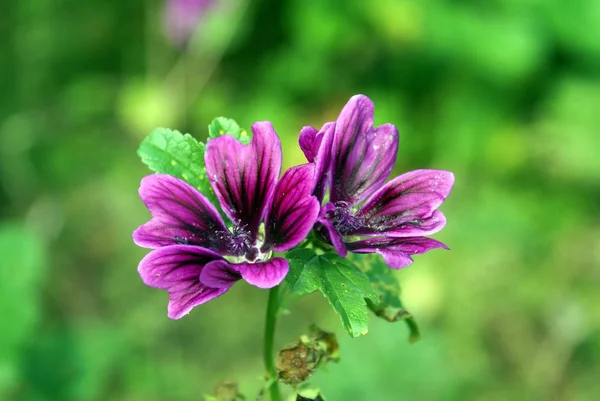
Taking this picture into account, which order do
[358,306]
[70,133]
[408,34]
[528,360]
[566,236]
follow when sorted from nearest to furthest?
1. [358,306]
2. [528,360]
3. [566,236]
4. [408,34]
5. [70,133]

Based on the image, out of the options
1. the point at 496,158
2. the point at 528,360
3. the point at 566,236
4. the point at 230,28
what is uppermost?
the point at 230,28

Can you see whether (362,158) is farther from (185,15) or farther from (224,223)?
(185,15)

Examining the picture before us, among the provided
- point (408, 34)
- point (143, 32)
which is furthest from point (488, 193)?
point (143, 32)

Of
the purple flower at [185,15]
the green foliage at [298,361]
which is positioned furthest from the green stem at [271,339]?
the purple flower at [185,15]

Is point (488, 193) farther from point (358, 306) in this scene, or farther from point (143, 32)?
point (358, 306)

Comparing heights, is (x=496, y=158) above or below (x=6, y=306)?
above

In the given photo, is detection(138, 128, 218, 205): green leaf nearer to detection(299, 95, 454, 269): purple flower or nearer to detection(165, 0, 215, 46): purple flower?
detection(299, 95, 454, 269): purple flower

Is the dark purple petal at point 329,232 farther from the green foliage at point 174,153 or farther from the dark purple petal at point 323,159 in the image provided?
the green foliage at point 174,153
